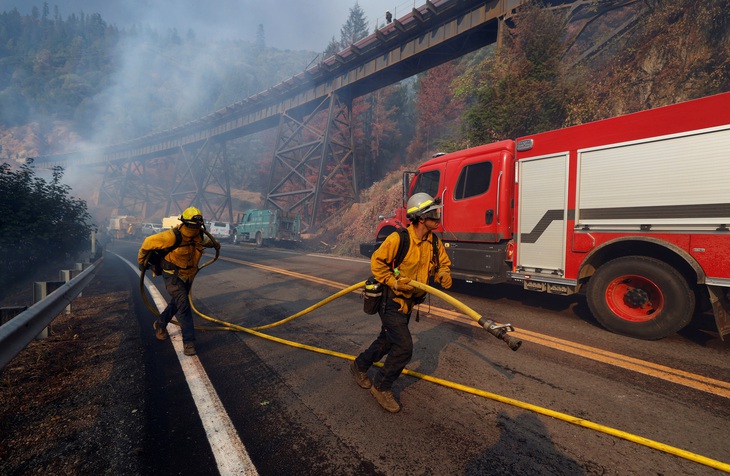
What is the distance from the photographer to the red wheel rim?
4.48 meters

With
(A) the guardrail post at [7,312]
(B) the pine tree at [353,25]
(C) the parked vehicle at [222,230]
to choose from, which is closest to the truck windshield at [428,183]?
(A) the guardrail post at [7,312]

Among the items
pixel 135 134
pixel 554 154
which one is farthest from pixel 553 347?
pixel 135 134

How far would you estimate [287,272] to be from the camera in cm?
1018

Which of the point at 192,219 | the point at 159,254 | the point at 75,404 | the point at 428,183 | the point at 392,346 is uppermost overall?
the point at 428,183

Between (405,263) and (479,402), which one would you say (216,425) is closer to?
(405,263)

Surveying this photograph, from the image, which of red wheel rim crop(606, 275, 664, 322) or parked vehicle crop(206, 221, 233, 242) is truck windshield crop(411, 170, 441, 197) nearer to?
red wheel rim crop(606, 275, 664, 322)

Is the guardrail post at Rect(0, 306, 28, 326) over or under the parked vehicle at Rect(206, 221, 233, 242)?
under

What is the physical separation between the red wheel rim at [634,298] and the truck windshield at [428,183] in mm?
3585

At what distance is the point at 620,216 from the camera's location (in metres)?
4.62

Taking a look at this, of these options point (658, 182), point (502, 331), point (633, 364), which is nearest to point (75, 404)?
point (502, 331)

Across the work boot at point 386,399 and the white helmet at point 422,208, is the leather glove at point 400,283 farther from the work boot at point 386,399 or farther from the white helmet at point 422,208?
the work boot at point 386,399

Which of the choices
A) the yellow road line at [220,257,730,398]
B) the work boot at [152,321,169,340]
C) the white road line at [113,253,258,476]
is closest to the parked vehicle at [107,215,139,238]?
the work boot at [152,321,169,340]

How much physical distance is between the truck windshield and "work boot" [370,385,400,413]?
4983 mm

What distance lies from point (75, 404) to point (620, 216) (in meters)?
6.67
